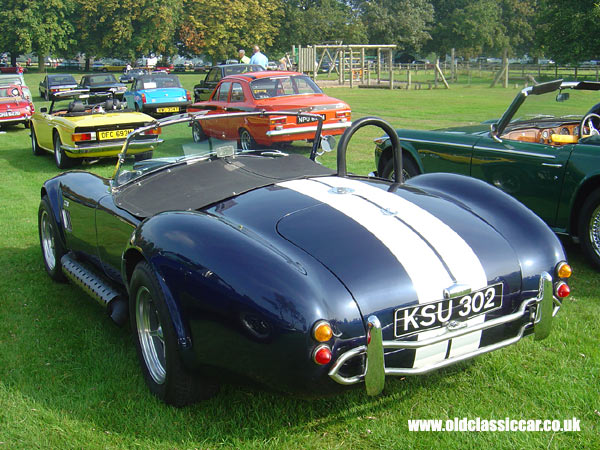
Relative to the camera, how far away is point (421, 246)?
2.86 metres

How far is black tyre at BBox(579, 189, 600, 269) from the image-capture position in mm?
4859

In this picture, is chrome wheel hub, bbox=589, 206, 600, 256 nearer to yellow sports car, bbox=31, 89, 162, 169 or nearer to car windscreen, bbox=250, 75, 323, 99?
yellow sports car, bbox=31, 89, 162, 169

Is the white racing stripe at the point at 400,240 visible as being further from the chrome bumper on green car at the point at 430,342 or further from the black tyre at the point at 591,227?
the black tyre at the point at 591,227

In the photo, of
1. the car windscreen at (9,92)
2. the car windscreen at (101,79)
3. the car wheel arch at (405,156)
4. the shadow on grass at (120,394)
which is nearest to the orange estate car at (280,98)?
the car wheel arch at (405,156)

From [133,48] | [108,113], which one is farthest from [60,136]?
[133,48]

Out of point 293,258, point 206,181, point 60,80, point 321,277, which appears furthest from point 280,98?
point 60,80

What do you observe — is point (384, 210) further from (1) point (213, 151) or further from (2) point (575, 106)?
(2) point (575, 106)

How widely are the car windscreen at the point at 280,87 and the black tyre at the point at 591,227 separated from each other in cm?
772

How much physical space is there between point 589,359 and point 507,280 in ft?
3.33

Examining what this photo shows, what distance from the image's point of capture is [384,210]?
320 cm

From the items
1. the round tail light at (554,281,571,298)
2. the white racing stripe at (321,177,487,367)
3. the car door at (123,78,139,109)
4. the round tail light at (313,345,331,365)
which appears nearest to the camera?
the round tail light at (313,345,331,365)

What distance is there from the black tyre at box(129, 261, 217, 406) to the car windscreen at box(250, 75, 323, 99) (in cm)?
888

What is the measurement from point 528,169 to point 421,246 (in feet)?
9.38

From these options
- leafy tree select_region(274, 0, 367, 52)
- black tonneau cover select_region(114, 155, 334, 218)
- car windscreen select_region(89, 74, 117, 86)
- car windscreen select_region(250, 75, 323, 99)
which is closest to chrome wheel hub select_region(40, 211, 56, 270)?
black tonneau cover select_region(114, 155, 334, 218)
